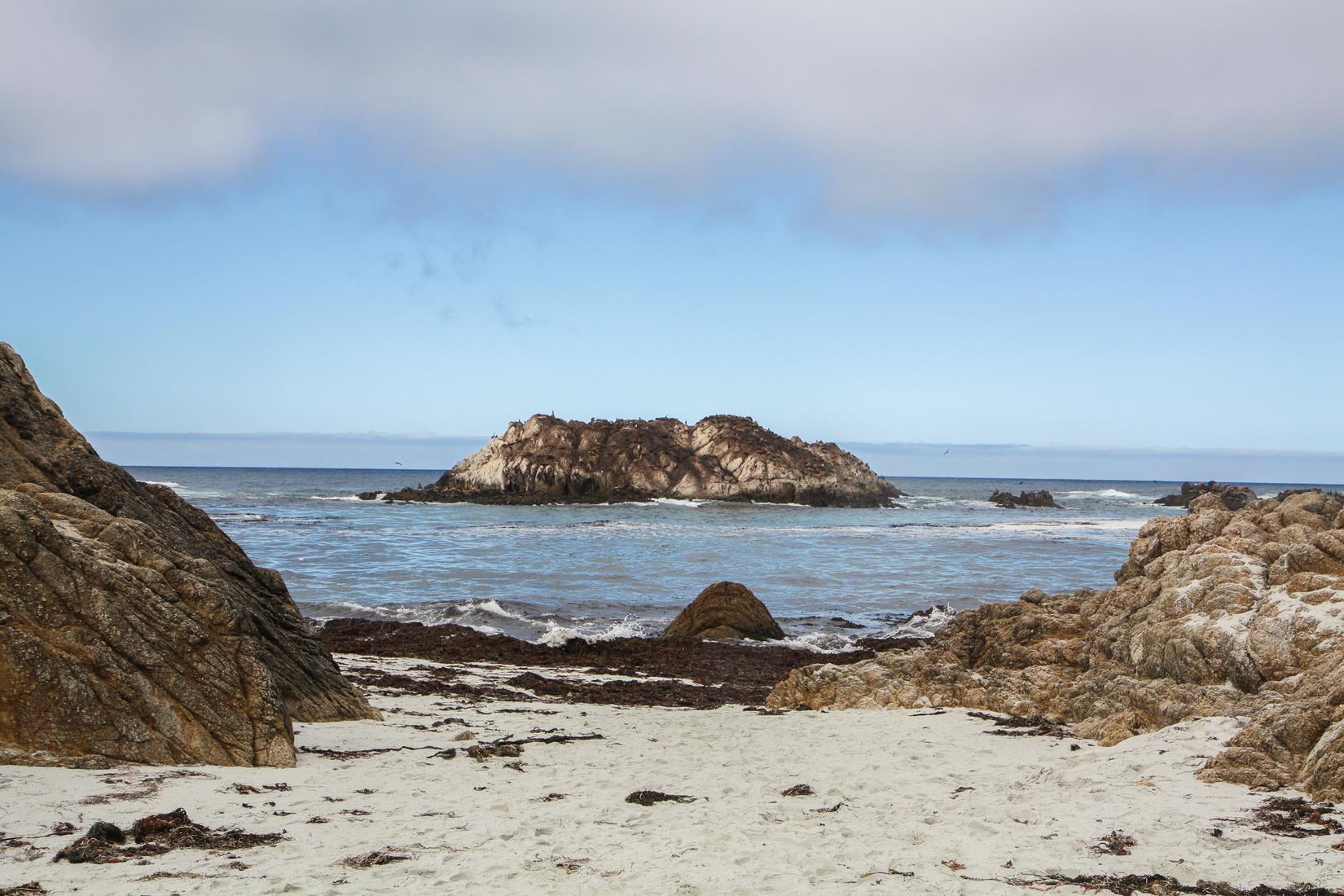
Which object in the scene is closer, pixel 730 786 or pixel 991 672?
pixel 730 786

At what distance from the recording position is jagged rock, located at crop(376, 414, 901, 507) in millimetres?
70062

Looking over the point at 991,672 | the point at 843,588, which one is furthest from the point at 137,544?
the point at 843,588

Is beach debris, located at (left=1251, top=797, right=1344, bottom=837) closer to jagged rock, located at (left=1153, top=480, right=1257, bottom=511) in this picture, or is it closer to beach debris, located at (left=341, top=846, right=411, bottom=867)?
beach debris, located at (left=341, top=846, right=411, bottom=867)

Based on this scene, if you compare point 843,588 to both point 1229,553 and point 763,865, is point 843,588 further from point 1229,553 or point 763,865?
point 763,865

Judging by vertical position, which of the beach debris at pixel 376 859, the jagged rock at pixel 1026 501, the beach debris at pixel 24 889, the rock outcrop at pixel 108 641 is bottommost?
the jagged rock at pixel 1026 501

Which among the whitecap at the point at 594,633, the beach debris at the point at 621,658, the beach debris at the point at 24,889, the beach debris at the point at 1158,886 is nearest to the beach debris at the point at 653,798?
the beach debris at the point at 1158,886

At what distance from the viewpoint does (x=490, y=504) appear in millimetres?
65000

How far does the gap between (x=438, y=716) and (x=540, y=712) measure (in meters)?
1.14

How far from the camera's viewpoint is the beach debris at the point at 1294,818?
549cm

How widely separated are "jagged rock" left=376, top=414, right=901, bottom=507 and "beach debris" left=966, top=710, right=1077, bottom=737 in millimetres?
58486

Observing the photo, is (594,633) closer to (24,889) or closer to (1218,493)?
(24,889)

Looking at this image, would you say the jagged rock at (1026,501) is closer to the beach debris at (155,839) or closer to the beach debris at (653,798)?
the beach debris at (653,798)

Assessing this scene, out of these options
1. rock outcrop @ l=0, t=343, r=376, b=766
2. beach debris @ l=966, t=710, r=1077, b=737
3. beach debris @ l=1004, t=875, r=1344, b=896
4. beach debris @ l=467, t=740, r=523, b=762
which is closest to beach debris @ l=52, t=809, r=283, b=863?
rock outcrop @ l=0, t=343, r=376, b=766

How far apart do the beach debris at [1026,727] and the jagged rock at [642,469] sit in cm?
5849
